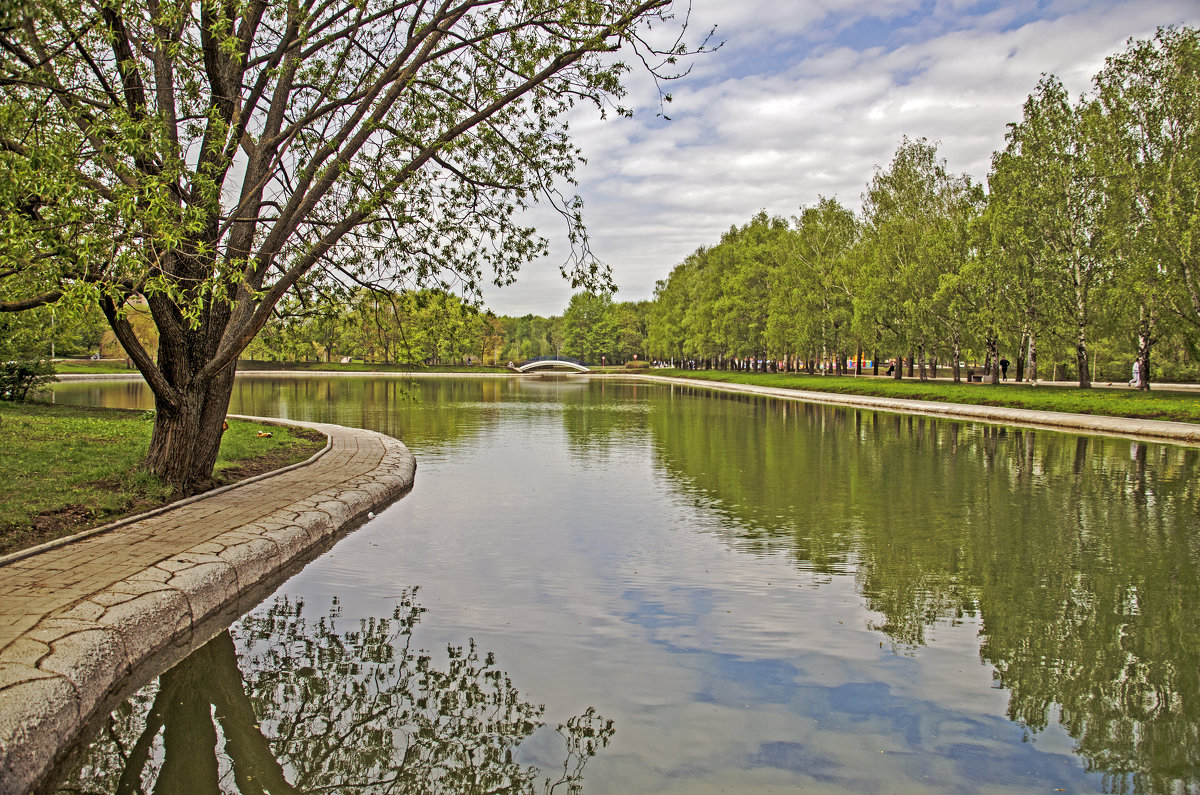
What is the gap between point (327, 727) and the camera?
410cm

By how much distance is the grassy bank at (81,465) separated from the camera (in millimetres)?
7523

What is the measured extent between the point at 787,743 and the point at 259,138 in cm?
1002

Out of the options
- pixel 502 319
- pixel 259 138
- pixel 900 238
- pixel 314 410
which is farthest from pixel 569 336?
pixel 259 138

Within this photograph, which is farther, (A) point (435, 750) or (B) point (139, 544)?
(B) point (139, 544)

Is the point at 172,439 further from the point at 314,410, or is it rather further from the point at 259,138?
the point at 314,410

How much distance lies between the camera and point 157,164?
816cm

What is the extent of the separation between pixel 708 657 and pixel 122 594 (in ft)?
13.8

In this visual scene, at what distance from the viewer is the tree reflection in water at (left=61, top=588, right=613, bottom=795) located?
361 cm

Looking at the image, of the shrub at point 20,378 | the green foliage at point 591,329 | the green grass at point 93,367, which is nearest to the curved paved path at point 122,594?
the shrub at point 20,378

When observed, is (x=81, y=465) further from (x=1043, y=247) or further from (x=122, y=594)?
(x=1043, y=247)

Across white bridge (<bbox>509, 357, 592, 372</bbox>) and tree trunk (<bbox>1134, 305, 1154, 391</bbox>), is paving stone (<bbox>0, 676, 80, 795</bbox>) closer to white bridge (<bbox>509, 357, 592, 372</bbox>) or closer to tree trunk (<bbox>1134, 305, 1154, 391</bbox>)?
tree trunk (<bbox>1134, 305, 1154, 391</bbox>)

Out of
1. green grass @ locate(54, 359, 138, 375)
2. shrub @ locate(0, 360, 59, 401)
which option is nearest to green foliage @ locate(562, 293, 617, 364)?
green grass @ locate(54, 359, 138, 375)

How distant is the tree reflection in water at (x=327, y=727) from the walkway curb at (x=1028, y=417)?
65.0 feet

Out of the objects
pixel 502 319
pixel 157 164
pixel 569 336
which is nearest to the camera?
pixel 157 164
